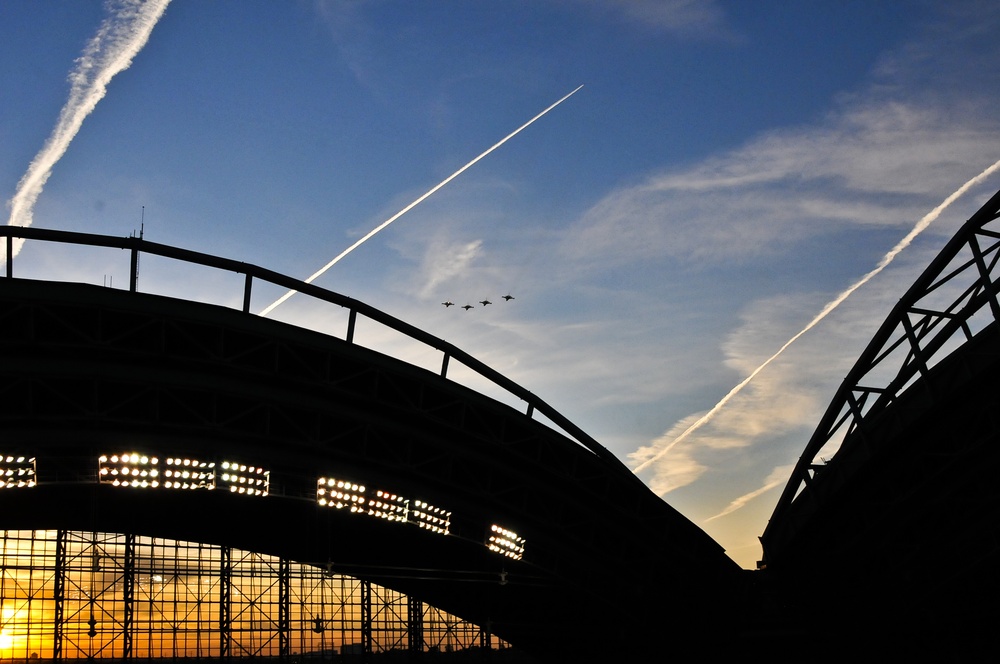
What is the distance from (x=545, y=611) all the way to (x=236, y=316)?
23.7m

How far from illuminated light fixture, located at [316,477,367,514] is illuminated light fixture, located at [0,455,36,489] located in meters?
9.06

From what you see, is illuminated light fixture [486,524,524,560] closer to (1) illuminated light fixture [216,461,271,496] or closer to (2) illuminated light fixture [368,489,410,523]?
(2) illuminated light fixture [368,489,410,523]

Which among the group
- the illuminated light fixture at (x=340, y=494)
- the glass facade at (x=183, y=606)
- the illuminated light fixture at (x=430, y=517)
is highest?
the illuminated light fixture at (x=340, y=494)

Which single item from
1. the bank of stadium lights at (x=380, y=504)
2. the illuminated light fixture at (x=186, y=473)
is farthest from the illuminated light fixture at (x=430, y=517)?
the illuminated light fixture at (x=186, y=473)

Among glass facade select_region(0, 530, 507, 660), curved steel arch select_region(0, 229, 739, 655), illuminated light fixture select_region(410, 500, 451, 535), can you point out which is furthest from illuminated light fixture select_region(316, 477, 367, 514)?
glass facade select_region(0, 530, 507, 660)

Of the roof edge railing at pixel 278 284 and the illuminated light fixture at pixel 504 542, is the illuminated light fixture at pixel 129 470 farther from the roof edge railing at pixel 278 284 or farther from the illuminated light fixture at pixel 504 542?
the illuminated light fixture at pixel 504 542

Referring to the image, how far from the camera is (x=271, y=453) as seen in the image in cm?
3266

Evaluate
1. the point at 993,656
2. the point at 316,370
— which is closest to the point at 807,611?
the point at 993,656

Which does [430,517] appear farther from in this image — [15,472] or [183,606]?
[15,472]

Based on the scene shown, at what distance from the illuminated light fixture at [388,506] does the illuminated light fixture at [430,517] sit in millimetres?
387

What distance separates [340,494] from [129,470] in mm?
7127

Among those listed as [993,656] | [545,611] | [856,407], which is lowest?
[993,656]

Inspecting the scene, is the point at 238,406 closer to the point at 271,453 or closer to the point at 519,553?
the point at 271,453

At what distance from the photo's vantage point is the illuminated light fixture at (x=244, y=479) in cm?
3234
